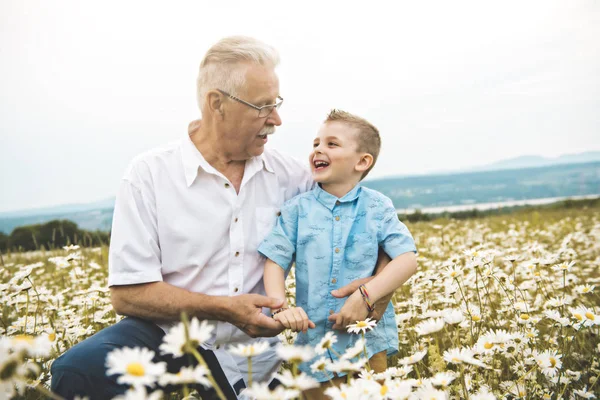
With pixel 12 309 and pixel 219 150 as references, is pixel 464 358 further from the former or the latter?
pixel 12 309

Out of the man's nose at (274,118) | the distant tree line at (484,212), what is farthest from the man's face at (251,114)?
the distant tree line at (484,212)

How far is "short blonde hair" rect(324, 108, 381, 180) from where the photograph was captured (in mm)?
2830

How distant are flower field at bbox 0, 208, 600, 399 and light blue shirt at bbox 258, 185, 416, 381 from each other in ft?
0.90

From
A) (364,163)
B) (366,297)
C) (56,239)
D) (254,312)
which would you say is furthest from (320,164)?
(56,239)

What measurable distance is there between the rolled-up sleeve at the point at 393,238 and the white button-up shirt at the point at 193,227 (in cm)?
65

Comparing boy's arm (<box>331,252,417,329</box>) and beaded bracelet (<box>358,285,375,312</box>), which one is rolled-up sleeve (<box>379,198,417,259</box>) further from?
beaded bracelet (<box>358,285,375,312</box>)

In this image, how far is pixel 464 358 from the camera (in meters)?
1.64

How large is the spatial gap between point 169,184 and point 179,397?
3.76ft

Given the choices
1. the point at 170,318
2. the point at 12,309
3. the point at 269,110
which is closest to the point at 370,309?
the point at 170,318

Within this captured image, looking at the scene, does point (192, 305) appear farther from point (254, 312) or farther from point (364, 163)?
point (364, 163)

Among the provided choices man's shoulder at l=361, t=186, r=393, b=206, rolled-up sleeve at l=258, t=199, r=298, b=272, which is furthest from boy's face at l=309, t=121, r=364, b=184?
rolled-up sleeve at l=258, t=199, r=298, b=272

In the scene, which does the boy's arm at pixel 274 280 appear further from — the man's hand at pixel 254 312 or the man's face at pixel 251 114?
the man's face at pixel 251 114

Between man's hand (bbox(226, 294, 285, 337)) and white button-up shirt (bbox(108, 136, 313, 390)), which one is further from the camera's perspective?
white button-up shirt (bbox(108, 136, 313, 390))

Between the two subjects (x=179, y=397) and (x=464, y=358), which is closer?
(x=464, y=358)
